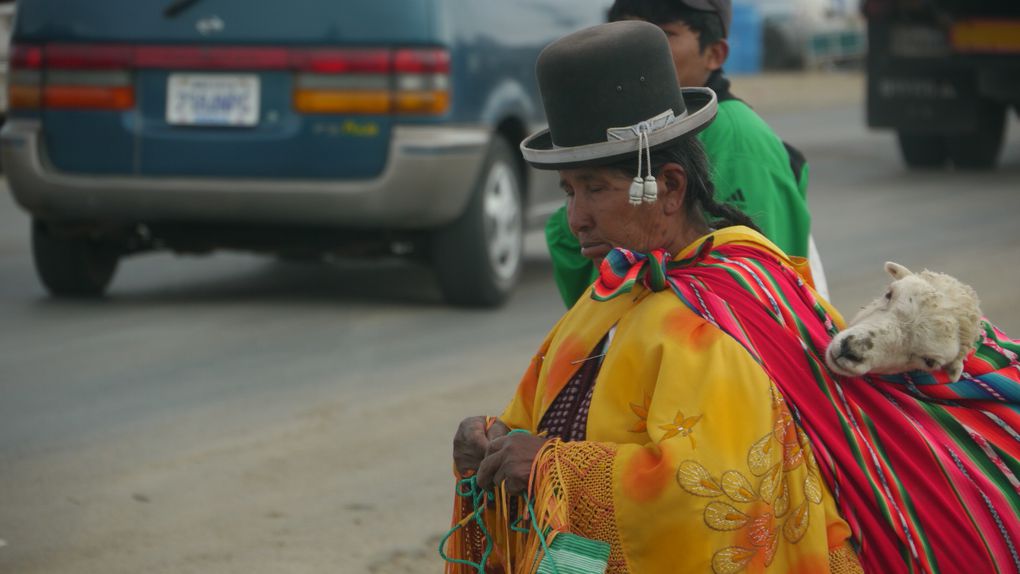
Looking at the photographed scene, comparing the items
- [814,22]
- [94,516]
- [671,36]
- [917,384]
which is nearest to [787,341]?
[917,384]

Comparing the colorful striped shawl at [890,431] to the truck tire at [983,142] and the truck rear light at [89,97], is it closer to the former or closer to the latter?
the truck rear light at [89,97]

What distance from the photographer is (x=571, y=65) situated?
2488 millimetres

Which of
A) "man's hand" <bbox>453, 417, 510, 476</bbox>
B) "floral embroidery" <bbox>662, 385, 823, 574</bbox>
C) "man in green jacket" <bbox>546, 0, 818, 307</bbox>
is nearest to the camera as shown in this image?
"floral embroidery" <bbox>662, 385, 823, 574</bbox>

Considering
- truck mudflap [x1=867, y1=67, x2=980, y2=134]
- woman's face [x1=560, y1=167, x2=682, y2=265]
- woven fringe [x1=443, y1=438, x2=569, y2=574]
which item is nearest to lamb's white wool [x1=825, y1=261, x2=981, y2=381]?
woman's face [x1=560, y1=167, x2=682, y2=265]

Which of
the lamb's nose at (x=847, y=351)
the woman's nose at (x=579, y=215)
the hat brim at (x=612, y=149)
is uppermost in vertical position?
the hat brim at (x=612, y=149)

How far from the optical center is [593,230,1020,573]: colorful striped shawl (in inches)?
92.9

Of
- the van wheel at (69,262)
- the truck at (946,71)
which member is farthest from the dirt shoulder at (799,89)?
the van wheel at (69,262)

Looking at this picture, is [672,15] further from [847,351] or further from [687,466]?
[687,466]

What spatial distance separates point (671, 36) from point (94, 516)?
2.38 meters

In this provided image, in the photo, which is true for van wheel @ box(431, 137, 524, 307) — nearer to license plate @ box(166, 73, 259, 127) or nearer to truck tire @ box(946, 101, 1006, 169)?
license plate @ box(166, 73, 259, 127)

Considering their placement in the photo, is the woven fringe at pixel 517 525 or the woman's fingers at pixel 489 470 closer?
the woven fringe at pixel 517 525

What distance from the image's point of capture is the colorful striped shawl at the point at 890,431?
2359 mm

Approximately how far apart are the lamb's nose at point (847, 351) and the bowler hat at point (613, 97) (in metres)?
0.43

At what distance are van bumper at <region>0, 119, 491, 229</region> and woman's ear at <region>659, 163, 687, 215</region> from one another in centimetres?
481
